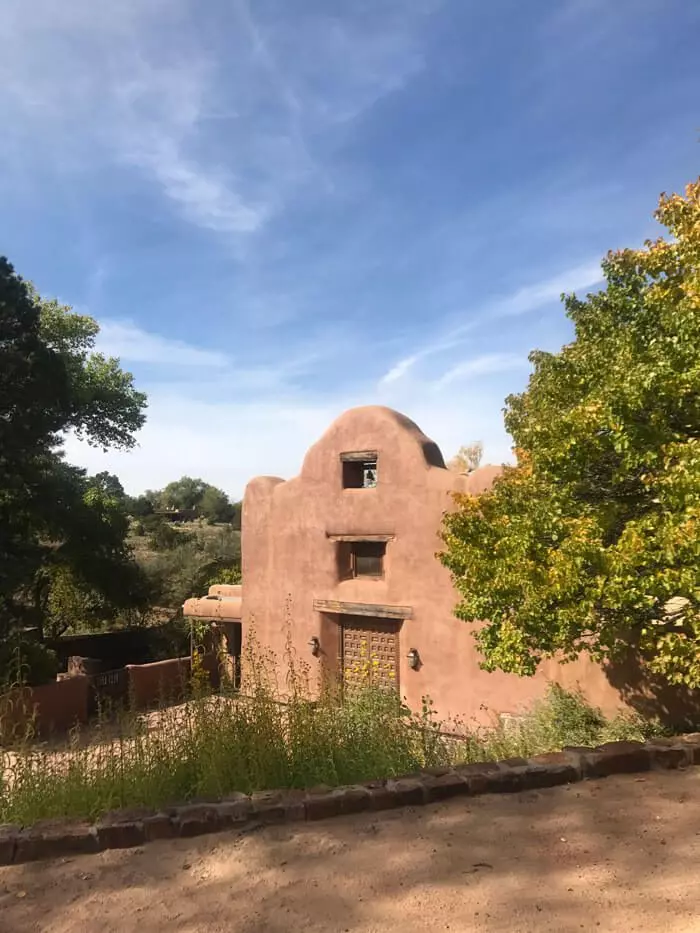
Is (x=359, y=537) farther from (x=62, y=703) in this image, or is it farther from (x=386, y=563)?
(x=62, y=703)

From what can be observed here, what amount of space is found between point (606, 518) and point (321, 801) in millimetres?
4095

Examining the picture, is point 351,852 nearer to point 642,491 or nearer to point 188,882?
point 188,882

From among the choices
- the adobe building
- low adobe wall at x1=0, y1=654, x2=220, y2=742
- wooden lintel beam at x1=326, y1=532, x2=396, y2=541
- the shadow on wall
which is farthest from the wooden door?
the shadow on wall

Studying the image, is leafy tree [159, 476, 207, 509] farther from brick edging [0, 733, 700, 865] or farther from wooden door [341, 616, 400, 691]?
brick edging [0, 733, 700, 865]

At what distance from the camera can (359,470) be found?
14062 mm

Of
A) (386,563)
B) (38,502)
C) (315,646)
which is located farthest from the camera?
(38,502)

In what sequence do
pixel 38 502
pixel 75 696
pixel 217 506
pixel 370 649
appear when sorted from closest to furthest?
pixel 370 649 < pixel 75 696 < pixel 38 502 < pixel 217 506

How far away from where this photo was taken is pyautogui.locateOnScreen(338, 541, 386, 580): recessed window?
524 inches

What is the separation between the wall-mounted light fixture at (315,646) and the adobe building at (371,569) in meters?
0.02

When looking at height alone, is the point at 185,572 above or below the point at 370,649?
above

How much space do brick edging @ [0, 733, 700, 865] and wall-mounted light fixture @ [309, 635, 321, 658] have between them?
28.9ft

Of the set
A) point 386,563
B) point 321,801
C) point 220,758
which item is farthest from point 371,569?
point 321,801

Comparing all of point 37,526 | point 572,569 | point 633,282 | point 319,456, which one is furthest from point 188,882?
point 37,526

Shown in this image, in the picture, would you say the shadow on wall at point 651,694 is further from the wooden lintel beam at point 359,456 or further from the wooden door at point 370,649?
the wooden lintel beam at point 359,456
